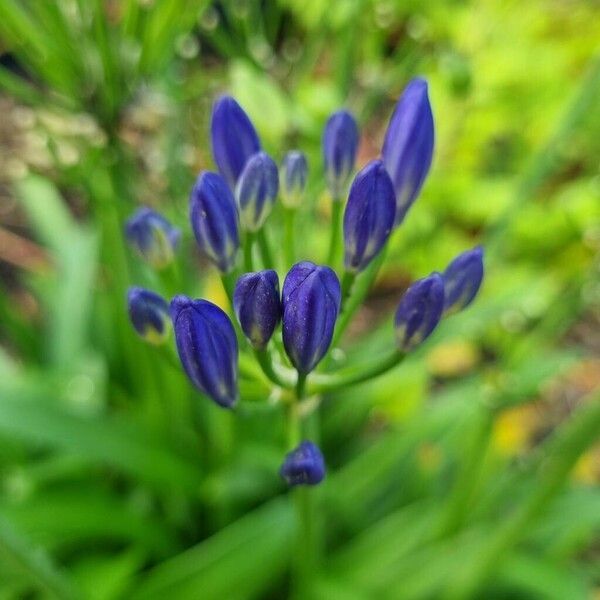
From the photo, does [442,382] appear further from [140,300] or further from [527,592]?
[140,300]

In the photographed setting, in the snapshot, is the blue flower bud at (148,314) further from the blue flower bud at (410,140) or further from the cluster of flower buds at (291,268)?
the blue flower bud at (410,140)

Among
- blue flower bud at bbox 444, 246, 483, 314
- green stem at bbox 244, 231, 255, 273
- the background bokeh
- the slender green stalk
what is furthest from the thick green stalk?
green stem at bbox 244, 231, 255, 273

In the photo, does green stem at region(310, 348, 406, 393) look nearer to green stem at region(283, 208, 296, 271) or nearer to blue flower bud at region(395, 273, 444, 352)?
blue flower bud at region(395, 273, 444, 352)

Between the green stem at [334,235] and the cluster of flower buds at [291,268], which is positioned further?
the green stem at [334,235]

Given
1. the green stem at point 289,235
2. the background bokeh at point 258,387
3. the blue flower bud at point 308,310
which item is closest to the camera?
the blue flower bud at point 308,310

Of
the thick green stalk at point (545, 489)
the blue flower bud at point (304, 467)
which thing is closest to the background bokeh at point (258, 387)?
the thick green stalk at point (545, 489)

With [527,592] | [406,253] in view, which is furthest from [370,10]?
[527,592]

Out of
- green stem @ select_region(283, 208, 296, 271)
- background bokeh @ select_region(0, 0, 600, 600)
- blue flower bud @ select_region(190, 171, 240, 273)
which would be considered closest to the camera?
blue flower bud @ select_region(190, 171, 240, 273)
